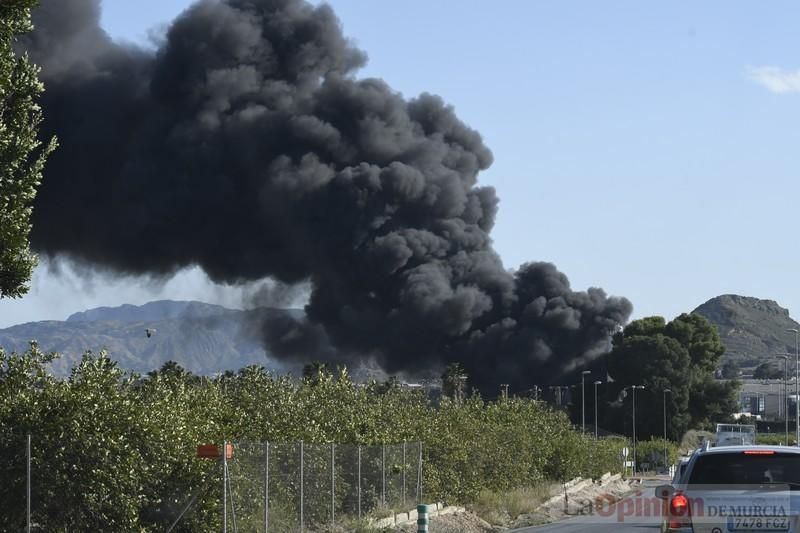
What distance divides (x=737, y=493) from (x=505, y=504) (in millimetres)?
30469

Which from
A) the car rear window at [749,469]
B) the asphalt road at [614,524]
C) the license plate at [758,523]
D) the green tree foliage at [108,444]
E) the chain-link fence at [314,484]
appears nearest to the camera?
the license plate at [758,523]

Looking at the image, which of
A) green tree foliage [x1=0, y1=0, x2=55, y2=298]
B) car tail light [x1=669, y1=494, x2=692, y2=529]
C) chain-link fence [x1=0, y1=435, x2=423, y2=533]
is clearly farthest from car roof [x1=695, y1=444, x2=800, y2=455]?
green tree foliage [x1=0, y1=0, x2=55, y2=298]

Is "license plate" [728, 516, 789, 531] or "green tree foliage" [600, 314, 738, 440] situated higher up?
"green tree foliage" [600, 314, 738, 440]

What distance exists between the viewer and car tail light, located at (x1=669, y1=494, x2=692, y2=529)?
511 inches

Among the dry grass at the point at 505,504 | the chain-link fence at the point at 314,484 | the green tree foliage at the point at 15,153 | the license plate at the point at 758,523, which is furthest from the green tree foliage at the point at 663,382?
the license plate at the point at 758,523

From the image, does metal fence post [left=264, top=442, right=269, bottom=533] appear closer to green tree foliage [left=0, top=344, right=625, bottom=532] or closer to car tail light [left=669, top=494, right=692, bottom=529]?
green tree foliage [left=0, top=344, right=625, bottom=532]

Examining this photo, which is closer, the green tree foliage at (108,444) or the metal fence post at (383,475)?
the green tree foliage at (108,444)

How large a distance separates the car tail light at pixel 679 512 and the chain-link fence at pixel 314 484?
1031 centimetres

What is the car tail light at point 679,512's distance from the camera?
511 inches

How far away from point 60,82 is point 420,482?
2958 inches

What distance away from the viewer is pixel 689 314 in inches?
5369

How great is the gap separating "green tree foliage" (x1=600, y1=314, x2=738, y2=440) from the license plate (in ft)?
354

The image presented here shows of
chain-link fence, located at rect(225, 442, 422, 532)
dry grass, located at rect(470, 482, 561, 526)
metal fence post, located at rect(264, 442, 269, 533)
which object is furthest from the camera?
dry grass, located at rect(470, 482, 561, 526)

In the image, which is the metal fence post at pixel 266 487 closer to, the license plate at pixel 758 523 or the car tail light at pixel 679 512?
the car tail light at pixel 679 512
